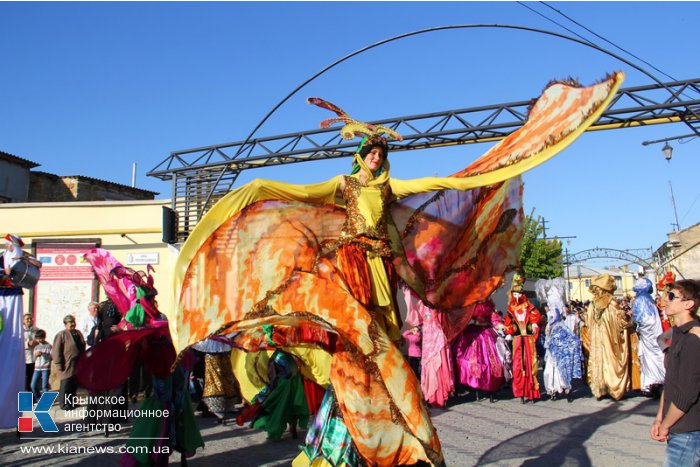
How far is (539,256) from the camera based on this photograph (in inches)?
1599

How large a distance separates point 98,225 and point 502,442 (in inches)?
488

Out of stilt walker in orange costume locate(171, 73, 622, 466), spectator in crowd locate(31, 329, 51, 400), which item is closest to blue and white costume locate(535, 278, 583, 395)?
stilt walker in orange costume locate(171, 73, 622, 466)

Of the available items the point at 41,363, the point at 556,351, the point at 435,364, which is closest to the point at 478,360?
the point at 435,364

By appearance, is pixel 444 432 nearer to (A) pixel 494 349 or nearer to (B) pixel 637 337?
(A) pixel 494 349

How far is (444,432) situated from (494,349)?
11.6ft

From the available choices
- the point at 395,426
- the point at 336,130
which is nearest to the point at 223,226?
the point at 395,426

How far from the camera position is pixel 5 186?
2133 cm

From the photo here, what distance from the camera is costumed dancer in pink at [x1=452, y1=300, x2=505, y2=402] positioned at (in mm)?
10492

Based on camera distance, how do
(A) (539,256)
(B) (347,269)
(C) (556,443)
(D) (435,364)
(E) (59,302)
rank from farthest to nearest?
(A) (539,256), (E) (59,302), (D) (435,364), (C) (556,443), (B) (347,269)

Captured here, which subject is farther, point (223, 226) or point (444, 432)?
point (444, 432)

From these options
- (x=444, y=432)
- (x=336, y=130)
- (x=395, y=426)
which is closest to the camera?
(x=395, y=426)

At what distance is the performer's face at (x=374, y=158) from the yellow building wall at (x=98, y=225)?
39.8 feet

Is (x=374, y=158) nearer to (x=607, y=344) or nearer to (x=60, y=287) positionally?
(x=607, y=344)

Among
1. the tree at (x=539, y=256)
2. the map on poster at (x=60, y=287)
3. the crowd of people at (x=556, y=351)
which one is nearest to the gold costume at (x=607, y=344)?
the crowd of people at (x=556, y=351)
